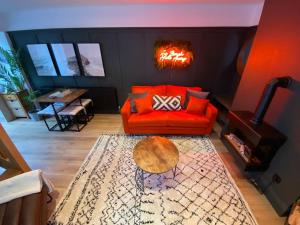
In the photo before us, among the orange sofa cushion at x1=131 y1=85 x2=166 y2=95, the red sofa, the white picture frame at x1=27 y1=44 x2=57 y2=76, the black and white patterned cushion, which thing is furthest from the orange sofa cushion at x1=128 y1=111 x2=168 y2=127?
the white picture frame at x1=27 y1=44 x2=57 y2=76

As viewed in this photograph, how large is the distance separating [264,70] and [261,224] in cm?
196

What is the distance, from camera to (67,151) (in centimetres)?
271

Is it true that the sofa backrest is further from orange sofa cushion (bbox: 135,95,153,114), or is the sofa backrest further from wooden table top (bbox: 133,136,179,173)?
wooden table top (bbox: 133,136,179,173)

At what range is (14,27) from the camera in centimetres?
327

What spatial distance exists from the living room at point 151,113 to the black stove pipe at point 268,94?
0.04ft

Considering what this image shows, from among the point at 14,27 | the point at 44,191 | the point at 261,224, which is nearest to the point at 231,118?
the point at 261,224

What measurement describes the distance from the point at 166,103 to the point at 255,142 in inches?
67.3

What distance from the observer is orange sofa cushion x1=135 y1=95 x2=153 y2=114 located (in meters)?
2.93

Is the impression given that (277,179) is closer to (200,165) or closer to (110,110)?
(200,165)

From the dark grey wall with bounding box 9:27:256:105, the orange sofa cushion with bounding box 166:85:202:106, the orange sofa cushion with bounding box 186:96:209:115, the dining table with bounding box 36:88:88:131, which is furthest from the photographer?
the orange sofa cushion with bounding box 166:85:202:106

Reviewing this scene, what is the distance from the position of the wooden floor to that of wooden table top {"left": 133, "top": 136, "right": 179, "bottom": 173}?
1.09m

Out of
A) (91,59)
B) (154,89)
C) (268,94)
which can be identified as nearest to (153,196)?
(268,94)

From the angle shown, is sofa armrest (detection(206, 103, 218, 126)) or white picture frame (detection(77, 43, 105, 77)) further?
white picture frame (detection(77, 43, 105, 77))

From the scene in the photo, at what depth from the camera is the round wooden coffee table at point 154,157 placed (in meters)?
1.82
